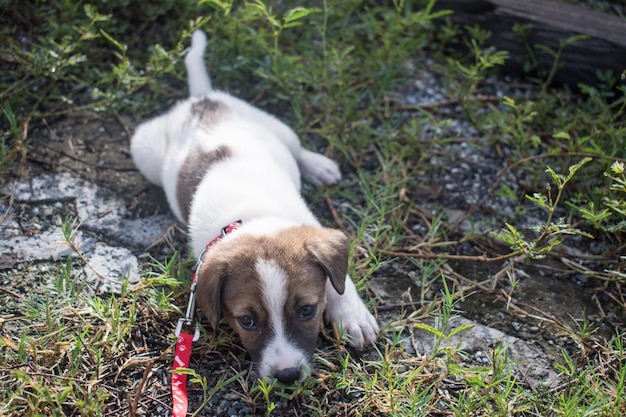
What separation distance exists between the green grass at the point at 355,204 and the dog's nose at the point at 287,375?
3.6 inches

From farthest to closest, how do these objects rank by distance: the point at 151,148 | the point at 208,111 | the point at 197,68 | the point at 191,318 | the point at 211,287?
the point at 197,68 < the point at 151,148 < the point at 208,111 < the point at 191,318 < the point at 211,287

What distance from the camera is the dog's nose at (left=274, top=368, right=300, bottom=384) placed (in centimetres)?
302

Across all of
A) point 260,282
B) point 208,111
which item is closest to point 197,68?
point 208,111

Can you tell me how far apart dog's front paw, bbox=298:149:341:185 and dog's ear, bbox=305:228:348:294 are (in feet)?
4.51

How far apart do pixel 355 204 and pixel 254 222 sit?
1.19 metres

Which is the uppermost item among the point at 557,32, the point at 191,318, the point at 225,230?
the point at 557,32

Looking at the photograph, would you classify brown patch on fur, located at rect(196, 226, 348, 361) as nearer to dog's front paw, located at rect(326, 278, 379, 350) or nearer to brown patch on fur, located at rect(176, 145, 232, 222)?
dog's front paw, located at rect(326, 278, 379, 350)

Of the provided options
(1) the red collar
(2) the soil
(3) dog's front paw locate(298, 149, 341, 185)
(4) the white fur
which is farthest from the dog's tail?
(4) the white fur

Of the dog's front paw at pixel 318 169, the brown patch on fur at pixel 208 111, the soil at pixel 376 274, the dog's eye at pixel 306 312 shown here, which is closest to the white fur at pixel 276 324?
the dog's eye at pixel 306 312

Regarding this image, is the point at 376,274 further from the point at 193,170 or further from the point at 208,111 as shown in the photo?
the point at 208,111

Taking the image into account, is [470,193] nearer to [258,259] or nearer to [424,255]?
[424,255]

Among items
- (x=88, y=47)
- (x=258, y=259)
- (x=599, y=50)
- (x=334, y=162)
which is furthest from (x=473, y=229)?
(x=88, y=47)

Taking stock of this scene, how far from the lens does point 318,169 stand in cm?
464

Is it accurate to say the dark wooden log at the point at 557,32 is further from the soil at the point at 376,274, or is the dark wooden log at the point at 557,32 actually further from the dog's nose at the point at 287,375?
the dog's nose at the point at 287,375
